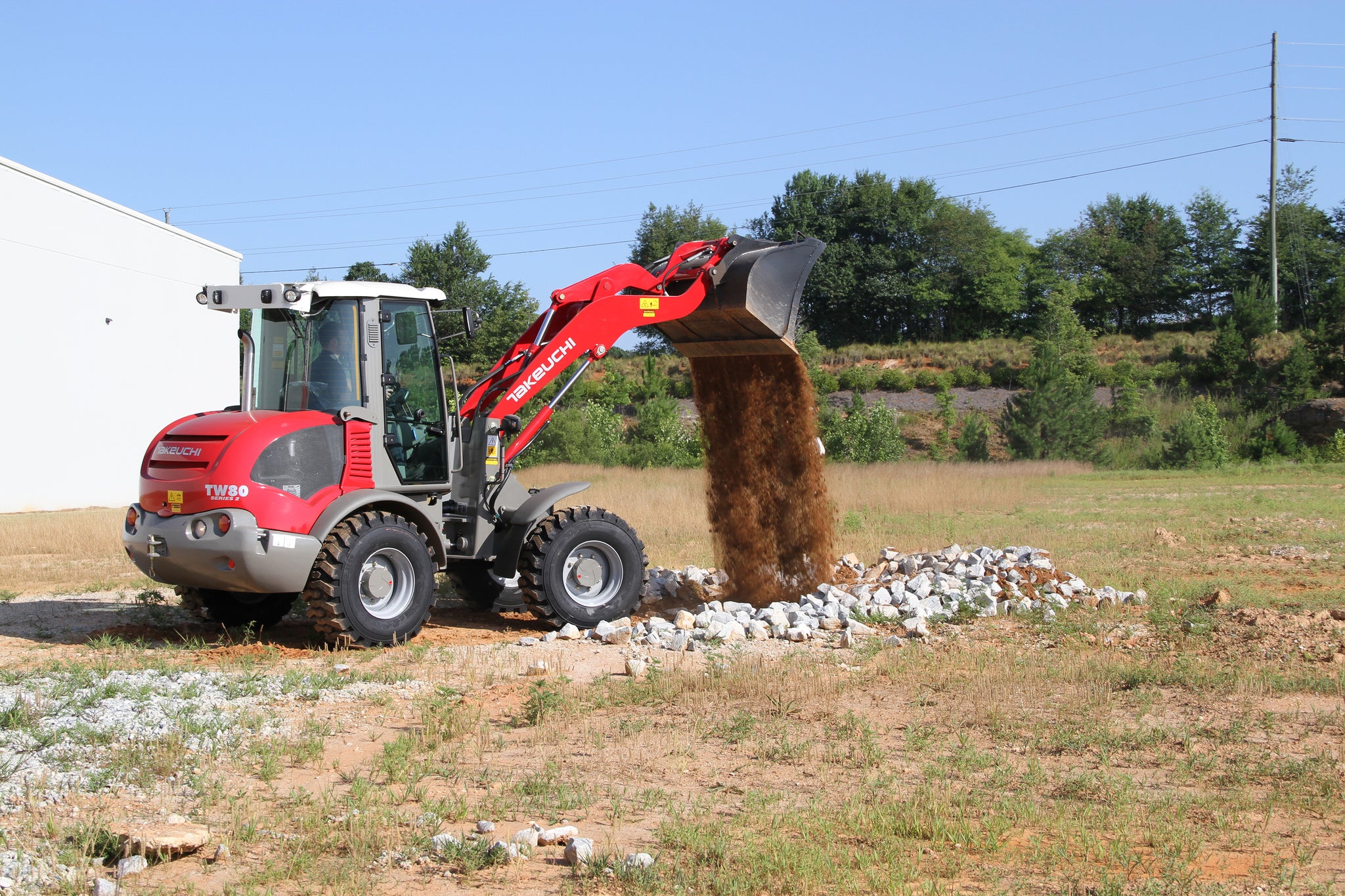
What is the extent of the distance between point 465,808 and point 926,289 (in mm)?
60630

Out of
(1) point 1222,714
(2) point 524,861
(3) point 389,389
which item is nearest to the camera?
(2) point 524,861

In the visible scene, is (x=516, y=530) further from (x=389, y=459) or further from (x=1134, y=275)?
(x=1134, y=275)

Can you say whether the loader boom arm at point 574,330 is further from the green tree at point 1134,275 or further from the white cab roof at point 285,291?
the green tree at point 1134,275

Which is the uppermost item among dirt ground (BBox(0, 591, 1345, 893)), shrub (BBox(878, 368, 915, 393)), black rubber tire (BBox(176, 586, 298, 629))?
shrub (BBox(878, 368, 915, 393))

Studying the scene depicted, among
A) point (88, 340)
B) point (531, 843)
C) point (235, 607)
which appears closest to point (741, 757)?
point (531, 843)

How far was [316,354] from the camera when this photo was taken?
8.99 m

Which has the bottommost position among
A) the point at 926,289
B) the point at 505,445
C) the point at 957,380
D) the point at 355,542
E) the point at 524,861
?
the point at 524,861

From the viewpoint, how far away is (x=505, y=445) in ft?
32.4

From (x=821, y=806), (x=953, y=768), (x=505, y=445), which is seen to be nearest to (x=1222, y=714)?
(x=953, y=768)

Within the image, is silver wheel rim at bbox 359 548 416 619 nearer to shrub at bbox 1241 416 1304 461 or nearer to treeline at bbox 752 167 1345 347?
shrub at bbox 1241 416 1304 461

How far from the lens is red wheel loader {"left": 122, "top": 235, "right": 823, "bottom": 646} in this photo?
8359 millimetres

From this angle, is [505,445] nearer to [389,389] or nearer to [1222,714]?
[389,389]

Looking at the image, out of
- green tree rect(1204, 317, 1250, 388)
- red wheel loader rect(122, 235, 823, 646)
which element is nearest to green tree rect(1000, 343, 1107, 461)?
green tree rect(1204, 317, 1250, 388)

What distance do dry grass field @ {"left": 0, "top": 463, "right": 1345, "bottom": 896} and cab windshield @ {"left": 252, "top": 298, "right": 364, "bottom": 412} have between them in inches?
76.8
